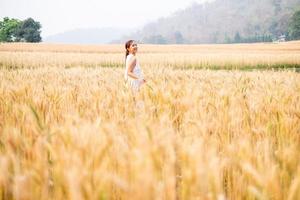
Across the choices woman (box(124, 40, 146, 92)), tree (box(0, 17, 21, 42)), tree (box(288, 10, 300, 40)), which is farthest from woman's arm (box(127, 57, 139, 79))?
tree (box(288, 10, 300, 40))

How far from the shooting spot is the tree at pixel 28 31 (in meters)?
69.2

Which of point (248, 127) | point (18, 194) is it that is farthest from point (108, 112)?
point (18, 194)

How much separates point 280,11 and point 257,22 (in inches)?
598

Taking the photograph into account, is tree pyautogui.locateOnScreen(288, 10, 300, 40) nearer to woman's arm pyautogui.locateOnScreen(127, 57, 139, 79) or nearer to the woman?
the woman

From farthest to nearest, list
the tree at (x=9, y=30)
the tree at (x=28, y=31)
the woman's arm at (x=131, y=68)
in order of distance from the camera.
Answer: the tree at (x=9, y=30)
the tree at (x=28, y=31)
the woman's arm at (x=131, y=68)

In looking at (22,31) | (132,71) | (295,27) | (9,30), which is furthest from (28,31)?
(132,71)

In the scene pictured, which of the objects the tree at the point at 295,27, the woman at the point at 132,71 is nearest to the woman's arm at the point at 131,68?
the woman at the point at 132,71

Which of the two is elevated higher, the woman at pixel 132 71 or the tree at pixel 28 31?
the tree at pixel 28 31

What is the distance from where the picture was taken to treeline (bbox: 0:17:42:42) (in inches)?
2734

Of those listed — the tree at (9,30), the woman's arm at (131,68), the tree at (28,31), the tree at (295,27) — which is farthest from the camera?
the tree at (295,27)

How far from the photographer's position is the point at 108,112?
3.00 meters

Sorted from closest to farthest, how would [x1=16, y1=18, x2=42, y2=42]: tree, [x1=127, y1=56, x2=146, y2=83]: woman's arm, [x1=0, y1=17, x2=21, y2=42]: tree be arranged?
[x1=127, y1=56, x2=146, y2=83]: woman's arm, [x1=16, y1=18, x2=42, y2=42]: tree, [x1=0, y1=17, x2=21, y2=42]: tree

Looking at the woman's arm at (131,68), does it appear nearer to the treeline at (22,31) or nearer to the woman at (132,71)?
the woman at (132,71)

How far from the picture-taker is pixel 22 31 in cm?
6925
